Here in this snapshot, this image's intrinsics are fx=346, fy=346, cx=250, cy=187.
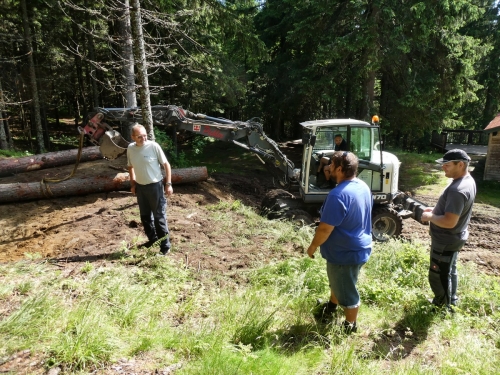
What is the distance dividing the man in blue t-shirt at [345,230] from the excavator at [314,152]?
11.8ft

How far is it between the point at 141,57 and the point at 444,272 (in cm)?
617

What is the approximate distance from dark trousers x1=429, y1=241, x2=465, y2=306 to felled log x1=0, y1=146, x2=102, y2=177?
923cm

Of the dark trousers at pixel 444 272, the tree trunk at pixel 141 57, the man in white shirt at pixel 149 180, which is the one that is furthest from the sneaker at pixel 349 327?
the tree trunk at pixel 141 57

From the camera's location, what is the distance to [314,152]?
724 cm

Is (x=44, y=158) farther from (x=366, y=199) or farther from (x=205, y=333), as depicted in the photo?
(x=366, y=199)

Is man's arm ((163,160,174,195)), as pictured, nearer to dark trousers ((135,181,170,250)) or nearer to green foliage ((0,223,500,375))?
dark trousers ((135,181,170,250))

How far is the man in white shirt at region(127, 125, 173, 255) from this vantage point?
4.64 metres

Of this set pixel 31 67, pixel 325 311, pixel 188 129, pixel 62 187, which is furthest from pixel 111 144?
pixel 31 67

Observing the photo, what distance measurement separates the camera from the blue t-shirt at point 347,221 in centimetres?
299

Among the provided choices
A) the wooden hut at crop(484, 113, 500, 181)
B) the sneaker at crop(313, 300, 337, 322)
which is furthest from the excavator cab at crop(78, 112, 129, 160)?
the wooden hut at crop(484, 113, 500, 181)

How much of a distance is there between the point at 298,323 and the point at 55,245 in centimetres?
408

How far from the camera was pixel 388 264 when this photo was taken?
5.03m

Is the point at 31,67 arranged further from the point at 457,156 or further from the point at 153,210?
the point at 457,156

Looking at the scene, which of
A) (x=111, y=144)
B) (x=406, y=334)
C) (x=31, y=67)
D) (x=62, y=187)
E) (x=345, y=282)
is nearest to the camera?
(x=345, y=282)
